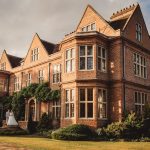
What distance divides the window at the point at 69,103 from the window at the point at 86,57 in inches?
92.3

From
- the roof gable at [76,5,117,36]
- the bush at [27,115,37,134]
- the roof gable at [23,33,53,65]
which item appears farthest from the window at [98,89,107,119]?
the roof gable at [23,33,53,65]

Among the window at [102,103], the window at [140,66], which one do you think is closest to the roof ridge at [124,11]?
the window at [140,66]

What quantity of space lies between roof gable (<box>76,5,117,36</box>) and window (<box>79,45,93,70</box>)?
10.8ft

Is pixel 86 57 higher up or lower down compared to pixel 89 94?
higher up

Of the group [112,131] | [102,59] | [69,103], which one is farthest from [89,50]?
[112,131]

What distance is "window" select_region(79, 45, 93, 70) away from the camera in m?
23.2

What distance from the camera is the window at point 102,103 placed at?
2298cm

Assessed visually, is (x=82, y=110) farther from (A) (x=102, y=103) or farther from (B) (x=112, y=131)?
(B) (x=112, y=131)

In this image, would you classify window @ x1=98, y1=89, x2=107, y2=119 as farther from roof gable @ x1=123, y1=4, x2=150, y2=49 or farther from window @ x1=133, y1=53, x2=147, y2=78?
roof gable @ x1=123, y1=4, x2=150, y2=49

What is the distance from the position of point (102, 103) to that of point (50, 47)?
48.6ft

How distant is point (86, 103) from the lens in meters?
22.6

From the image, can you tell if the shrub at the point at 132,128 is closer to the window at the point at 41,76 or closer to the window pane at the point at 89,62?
the window pane at the point at 89,62

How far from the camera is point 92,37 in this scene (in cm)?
2331

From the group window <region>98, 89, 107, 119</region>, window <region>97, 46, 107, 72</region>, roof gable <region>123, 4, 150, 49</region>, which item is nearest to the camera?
window <region>98, 89, 107, 119</region>
